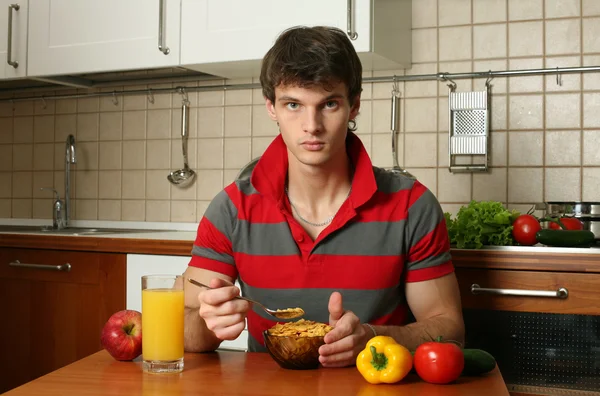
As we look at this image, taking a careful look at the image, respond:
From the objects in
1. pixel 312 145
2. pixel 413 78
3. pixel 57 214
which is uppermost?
pixel 413 78

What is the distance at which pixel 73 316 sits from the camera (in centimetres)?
253

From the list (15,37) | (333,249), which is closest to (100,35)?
(15,37)

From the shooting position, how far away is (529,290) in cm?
203

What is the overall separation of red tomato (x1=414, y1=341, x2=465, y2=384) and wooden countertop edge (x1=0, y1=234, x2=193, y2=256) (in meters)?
1.34

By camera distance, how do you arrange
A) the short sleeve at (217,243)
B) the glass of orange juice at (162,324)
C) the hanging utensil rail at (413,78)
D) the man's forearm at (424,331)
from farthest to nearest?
the hanging utensil rail at (413,78) < the short sleeve at (217,243) < the man's forearm at (424,331) < the glass of orange juice at (162,324)

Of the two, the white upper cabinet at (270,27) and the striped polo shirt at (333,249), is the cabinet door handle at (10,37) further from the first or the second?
the striped polo shirt at (333,249)

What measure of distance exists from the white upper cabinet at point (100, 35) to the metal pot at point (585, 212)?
1375 millimetres

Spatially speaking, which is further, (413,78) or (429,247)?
(413,78)

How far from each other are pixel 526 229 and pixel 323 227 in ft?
2.58

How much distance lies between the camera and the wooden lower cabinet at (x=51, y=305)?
2.48 metres

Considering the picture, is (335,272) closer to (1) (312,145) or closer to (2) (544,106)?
(1) (312,145)

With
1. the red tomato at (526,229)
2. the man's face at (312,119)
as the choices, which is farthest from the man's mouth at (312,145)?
the red tomato at (526,229)

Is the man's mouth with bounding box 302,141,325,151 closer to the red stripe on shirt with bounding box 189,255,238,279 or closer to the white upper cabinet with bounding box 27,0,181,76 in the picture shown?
the red stripe on shirt with bounding box 189,255,238,279

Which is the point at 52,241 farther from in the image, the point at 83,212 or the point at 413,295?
the point at 413,295
